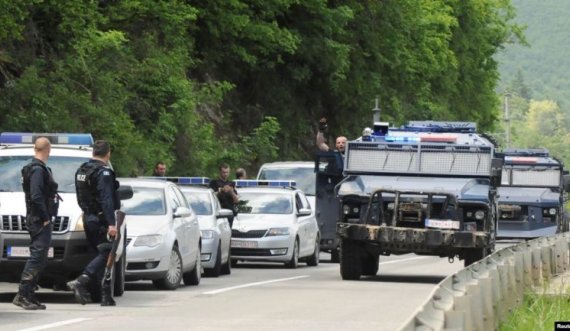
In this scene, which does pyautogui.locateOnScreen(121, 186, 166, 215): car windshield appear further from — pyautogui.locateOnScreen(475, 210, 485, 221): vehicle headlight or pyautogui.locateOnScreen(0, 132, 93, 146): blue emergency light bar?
pyautogui.locateOnScreen(475, 210, 485, 221): vehicle headlight

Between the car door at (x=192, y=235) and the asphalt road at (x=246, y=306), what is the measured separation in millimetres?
437

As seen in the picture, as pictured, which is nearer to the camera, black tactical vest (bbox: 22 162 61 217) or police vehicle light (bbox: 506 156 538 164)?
black tactical vest (bbox: 22 162 61 217)

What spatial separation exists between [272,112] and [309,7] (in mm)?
4223

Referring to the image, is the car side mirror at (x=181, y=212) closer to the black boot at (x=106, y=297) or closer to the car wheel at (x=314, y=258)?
the black boot at (x=106, y=297)

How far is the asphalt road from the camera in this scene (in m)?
15.6

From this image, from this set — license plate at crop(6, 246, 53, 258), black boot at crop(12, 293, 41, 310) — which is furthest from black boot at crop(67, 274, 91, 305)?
black boot at crop(12, 293, 41, 310)

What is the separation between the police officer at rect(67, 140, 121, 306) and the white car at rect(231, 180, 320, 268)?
11765 millimetres

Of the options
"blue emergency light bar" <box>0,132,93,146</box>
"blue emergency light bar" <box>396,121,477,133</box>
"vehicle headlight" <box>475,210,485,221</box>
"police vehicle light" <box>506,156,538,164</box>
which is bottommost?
"vehicle headlight" <box>475,210,485,221</box>

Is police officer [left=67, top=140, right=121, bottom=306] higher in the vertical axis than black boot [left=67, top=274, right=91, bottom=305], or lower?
higher

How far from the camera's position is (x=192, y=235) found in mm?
22734

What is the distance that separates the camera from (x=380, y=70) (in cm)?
5769

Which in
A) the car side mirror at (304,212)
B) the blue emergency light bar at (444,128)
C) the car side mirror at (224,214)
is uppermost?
the blue emergency light bar at (444,128)

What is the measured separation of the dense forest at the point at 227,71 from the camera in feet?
101

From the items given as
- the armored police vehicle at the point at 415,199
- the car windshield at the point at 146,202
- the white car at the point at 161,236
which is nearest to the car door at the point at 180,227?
the white car at the point at 161,236
